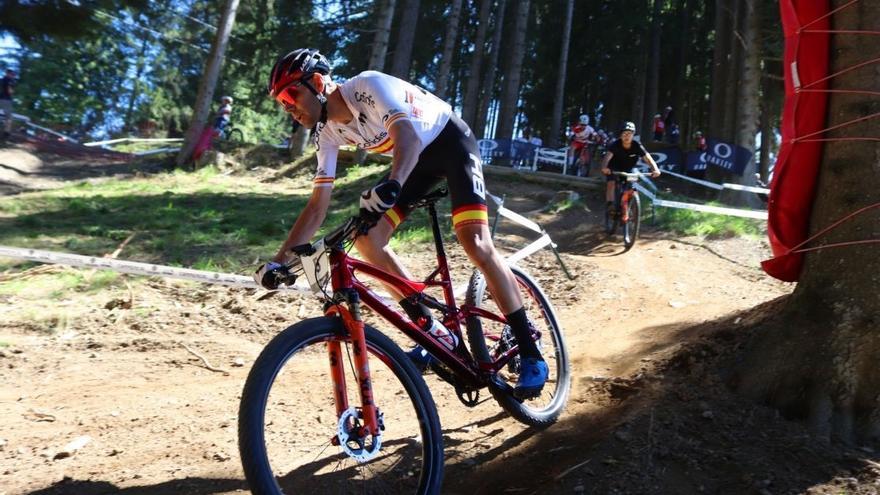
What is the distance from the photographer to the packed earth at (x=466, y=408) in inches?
116

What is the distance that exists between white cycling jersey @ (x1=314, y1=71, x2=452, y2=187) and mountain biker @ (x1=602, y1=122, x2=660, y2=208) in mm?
8156

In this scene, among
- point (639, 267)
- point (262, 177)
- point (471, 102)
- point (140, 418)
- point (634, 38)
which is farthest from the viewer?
point (634, 38)

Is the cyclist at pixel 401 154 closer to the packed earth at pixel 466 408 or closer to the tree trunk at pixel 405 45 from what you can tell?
the packed earth at pixel 466 408

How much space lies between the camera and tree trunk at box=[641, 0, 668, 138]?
1065 inches

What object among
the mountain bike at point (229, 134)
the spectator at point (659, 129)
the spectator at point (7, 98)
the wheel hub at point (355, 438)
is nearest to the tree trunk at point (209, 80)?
the mountain bike at point (229, 134)

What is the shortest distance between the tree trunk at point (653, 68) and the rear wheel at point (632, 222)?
1751 cm

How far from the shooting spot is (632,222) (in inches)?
417

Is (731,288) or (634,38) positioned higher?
(634,38)

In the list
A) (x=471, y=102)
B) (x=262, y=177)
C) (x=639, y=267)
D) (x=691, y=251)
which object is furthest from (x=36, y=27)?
(x=471, y=102)

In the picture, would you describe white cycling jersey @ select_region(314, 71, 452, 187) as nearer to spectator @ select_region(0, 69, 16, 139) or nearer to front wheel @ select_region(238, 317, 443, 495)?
front wheel @ select_region(238, 317, 443, 495)

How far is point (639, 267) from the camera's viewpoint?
879 centimetres

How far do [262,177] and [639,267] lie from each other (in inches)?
→ 475

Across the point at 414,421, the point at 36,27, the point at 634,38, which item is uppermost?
the point at 634,38

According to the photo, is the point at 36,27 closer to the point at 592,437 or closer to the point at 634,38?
the point at 592,437
